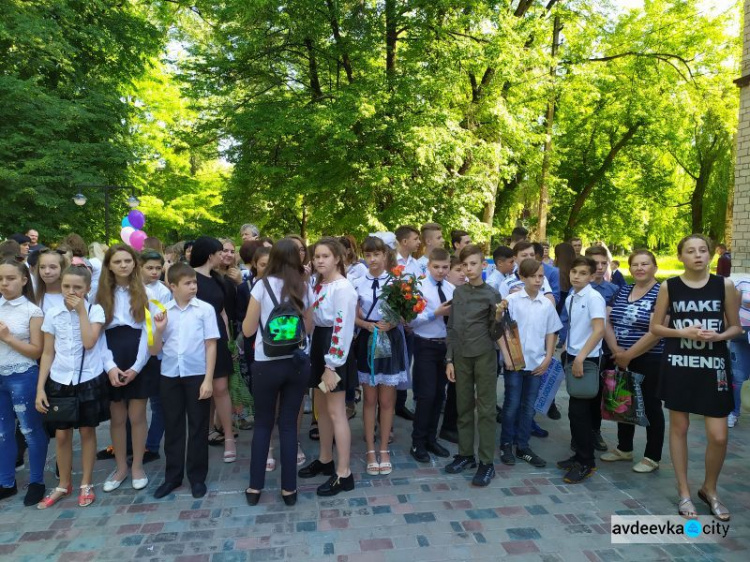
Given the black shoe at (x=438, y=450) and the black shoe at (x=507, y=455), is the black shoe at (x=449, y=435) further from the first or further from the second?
the black shoe at (x=507, y=455)

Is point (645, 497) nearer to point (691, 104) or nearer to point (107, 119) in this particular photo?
point (107, 119)

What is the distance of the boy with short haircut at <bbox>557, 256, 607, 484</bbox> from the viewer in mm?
4230

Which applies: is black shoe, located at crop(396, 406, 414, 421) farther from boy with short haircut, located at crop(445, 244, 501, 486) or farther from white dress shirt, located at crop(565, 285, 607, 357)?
white dress shirt, located at crop(565, 285, 607, 357)

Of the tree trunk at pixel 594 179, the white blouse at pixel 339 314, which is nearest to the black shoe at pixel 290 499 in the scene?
the white blouse at pixel 339 314

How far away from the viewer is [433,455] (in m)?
4.75

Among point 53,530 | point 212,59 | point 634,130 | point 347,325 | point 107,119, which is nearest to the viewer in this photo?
point 53,530

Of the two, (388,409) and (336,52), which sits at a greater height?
(336,52)

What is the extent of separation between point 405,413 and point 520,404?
1.58 meters

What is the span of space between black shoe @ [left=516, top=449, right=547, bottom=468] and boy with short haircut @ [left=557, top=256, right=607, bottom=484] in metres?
0.15

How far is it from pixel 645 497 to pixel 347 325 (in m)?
2.67

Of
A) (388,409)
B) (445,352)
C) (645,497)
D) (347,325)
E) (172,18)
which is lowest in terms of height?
(645,497)

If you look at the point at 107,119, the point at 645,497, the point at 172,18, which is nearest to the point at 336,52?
the point at 107,119

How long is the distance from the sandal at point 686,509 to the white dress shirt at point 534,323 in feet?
4.69

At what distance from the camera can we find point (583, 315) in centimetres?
436
